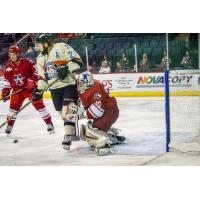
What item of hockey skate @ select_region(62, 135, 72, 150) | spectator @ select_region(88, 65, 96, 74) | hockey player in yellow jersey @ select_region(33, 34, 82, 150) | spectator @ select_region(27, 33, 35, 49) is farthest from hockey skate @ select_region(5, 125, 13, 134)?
spectator @ select_region(88, 65, 96, 74)

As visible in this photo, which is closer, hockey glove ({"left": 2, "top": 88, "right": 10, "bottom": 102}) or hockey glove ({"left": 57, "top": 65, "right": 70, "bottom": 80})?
hockey glove ({"left": 57, "top": 65, "right": 70, "bottom": 80})

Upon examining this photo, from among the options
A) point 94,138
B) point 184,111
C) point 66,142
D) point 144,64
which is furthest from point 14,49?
point 184,111

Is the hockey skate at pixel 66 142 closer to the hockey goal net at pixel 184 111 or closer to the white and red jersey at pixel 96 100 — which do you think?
the white and red jersey at pixel 96 100

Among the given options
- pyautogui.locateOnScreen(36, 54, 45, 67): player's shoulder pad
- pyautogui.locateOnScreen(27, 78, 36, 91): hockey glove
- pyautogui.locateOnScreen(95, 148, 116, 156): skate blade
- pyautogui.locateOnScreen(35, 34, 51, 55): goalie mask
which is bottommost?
pyautogui.locateOnScreen(95, 148, 116, 156): skate blade

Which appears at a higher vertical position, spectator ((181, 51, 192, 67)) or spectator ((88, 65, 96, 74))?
spectator ((181, 51, 192, 67))

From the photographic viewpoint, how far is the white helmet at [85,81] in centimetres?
552

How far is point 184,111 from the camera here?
5594mm

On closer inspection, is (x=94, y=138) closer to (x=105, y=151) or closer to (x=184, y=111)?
(x=105, y=151)

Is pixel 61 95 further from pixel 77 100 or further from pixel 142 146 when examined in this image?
pixel 142 146

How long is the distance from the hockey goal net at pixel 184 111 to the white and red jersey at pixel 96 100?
0.47 m

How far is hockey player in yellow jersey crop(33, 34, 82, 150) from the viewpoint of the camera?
5.52 metres

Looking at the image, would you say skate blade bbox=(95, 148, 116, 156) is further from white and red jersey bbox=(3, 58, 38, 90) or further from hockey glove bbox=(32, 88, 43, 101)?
white and red jersey bbox=(3, 58, 38, 90)

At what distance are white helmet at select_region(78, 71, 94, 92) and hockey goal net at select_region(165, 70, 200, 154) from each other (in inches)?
24.4
